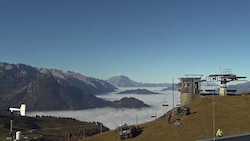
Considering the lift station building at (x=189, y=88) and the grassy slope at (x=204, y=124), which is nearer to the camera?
the grassy slope at (x=204, y=124)

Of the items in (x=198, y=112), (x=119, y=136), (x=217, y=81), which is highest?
(x=217, y=81)

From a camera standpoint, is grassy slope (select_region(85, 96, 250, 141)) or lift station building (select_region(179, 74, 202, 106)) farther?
lift station building (select_region(179, 74, 202, 106))

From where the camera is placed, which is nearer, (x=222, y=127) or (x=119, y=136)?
(x=222, y=127)

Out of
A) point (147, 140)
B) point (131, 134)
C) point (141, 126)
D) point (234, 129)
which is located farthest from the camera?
point (141, 126)

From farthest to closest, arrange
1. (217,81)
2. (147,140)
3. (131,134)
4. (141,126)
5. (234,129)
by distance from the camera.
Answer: (217,81) < (141,126) < (131,134) < (147,140) < (234,129)

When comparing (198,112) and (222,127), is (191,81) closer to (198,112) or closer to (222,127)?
(198,112)

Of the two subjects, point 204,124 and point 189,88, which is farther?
point 189,88

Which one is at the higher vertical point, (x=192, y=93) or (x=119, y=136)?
(x=192, y=93)

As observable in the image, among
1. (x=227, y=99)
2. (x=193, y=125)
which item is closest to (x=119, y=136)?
(x=193, y=125)
